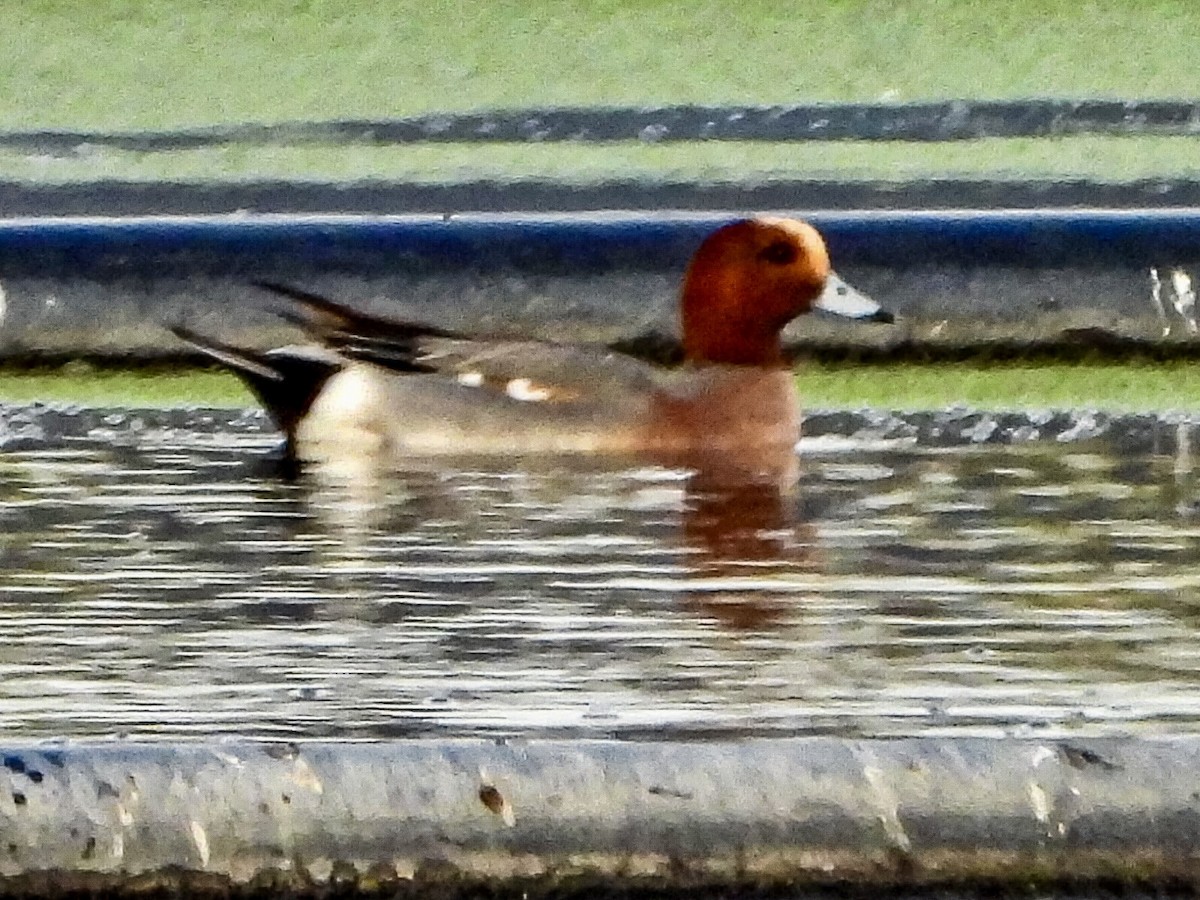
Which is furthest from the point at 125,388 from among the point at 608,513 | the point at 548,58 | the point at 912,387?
the point at 548,58

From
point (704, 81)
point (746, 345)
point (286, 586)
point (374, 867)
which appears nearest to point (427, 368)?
point (746, 345)

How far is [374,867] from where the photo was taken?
1688mm

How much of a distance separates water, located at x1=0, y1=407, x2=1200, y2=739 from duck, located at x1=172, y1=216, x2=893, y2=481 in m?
0.23

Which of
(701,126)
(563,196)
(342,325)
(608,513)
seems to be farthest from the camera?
(701,126)

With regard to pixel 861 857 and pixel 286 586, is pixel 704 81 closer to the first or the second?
pixel 286 586

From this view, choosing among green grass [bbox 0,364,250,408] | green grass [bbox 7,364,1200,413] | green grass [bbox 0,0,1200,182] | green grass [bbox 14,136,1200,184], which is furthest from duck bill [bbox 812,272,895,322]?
green grass [bbox 0,0,1200,182]

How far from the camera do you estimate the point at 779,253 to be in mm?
4539

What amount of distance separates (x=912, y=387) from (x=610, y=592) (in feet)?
7.12

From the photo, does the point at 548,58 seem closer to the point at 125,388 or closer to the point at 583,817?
the point at 125,388

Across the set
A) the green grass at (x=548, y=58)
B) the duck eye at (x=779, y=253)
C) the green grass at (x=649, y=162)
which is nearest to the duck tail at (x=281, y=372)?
the duck eye at (x=779, y=253)

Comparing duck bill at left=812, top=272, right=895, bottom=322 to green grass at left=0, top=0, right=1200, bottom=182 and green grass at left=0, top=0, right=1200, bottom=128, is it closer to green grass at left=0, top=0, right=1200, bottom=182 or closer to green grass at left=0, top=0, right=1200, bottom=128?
green grass at left=0, top=0, right=1200, bottom=182

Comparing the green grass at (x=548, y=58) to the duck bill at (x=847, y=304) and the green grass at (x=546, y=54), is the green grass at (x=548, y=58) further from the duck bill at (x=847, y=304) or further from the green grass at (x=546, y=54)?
the duck bill at (x=847, y=304)

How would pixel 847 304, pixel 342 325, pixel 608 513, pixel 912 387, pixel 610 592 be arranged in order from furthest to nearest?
pixel 912 387
pixel 847 304
pixel 342 325
pixel 608 513
pixel 610 592

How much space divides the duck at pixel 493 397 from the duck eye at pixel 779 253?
0.11 m
